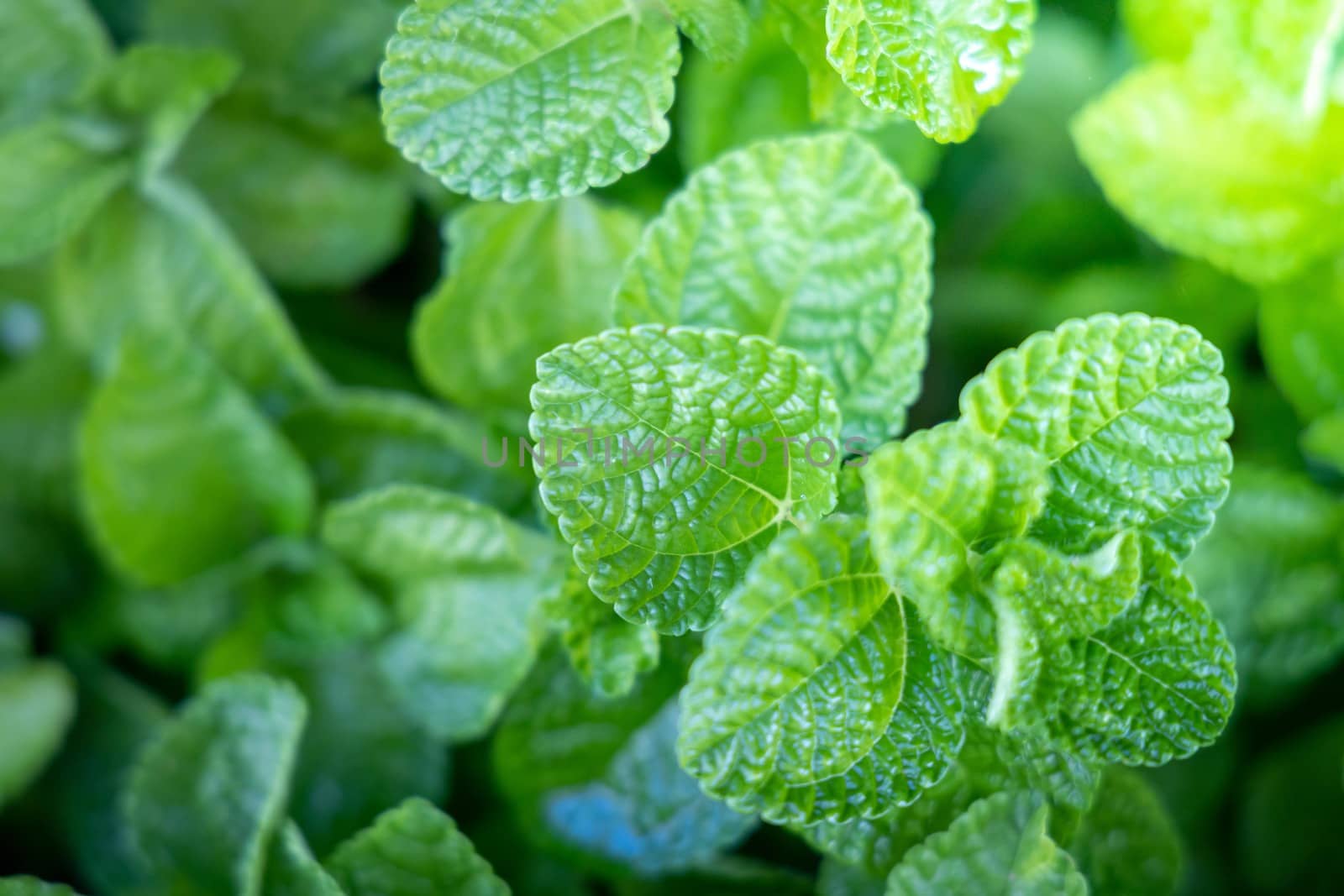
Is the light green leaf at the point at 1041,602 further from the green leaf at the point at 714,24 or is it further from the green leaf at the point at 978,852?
the green leaf at the point at 714,24

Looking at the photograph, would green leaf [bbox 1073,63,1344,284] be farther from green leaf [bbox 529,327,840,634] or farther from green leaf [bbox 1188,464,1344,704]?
green leaf [bbox 529,327,840,634]

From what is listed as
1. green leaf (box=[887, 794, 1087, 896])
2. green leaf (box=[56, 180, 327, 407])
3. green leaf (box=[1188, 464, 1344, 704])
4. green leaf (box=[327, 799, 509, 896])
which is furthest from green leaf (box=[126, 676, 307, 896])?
green leaf (box=[1188, 464, 1344, 704])

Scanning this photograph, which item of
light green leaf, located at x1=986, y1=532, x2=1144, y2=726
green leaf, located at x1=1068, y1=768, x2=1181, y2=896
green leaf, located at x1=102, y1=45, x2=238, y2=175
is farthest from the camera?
green leaf, located at x1=102, y1=45, x2=238, y2=175

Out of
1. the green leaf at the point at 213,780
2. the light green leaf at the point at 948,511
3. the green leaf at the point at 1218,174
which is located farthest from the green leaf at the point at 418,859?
the green leaf at the point at 1218,174

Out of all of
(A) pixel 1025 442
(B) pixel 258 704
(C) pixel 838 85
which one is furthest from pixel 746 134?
(B) pixel 258 704

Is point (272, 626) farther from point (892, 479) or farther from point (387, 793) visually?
point (892, 479)
